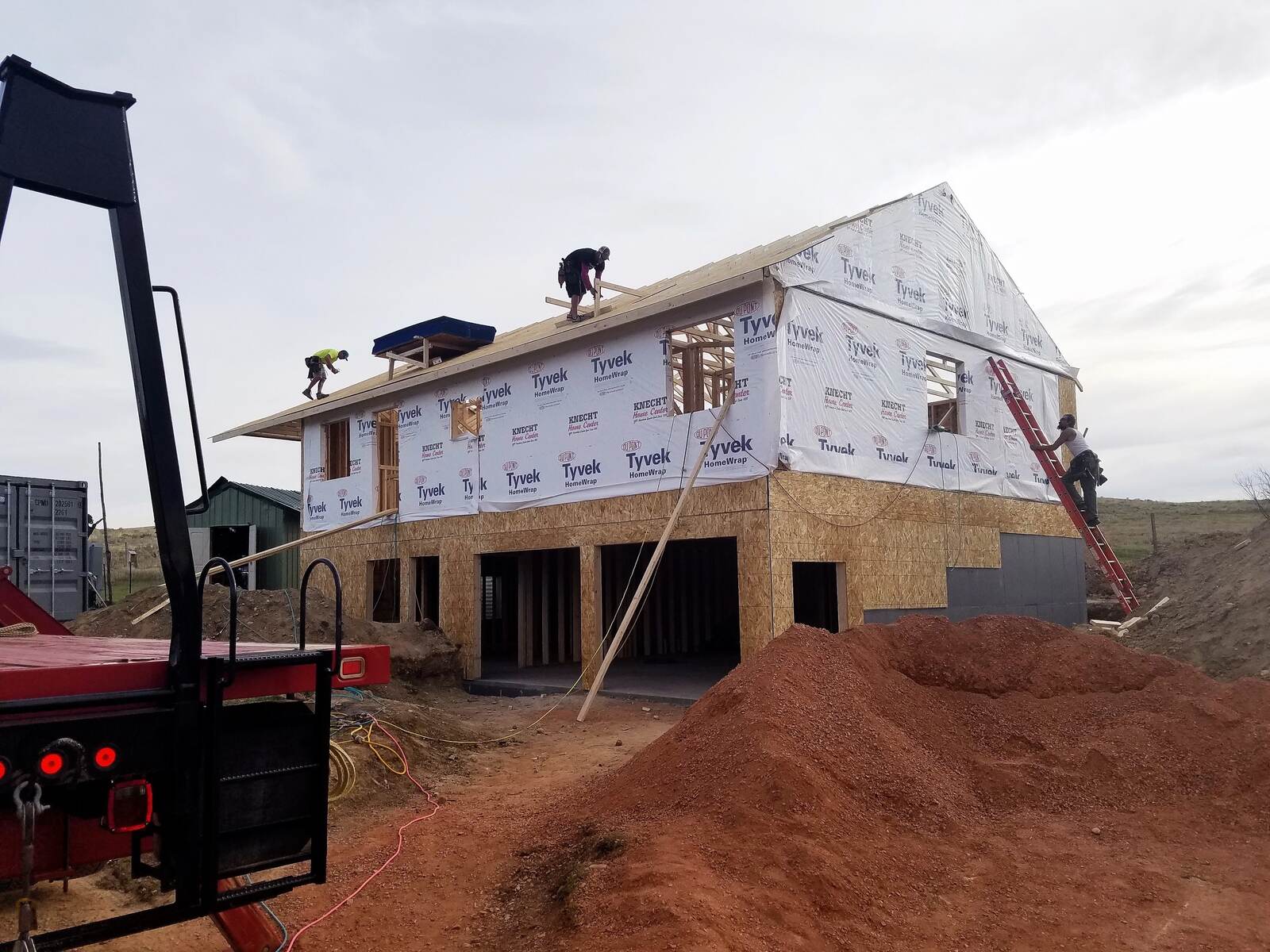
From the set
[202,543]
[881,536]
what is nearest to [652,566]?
[881,536]

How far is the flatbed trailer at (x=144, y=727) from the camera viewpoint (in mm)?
2539

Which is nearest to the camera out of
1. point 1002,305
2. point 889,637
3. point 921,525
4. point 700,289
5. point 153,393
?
point 153,393

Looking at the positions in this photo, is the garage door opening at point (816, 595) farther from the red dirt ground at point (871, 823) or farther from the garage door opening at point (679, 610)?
the red dirt ground at point (871, 823)

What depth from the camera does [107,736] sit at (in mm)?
2613

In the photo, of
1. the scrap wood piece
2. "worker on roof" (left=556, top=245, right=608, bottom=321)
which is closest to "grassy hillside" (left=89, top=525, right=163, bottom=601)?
"worker on roof" (left=556, top=245, right=608, bottom=321)

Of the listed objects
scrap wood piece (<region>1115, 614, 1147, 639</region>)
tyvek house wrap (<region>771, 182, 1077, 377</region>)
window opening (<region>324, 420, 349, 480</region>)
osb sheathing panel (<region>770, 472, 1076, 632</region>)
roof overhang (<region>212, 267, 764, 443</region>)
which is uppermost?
tyvek house wrap (<region>771, 182, 1077, 377</region>)

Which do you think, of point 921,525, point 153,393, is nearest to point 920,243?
point 921,525

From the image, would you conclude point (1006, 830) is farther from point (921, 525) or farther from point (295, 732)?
point (921, 525)

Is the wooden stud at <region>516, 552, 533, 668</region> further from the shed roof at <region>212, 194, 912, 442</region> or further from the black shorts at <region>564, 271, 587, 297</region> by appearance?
the black shorts at <region>564, 271, 587, 297</region>

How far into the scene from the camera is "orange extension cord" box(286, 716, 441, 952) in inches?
181

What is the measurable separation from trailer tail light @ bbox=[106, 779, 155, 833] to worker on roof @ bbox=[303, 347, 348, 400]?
1847 centimetres

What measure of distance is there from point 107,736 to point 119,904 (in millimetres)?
3016

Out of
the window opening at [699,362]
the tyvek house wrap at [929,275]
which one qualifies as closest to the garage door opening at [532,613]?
the window opening at [699,362]

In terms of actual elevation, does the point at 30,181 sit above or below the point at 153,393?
above
